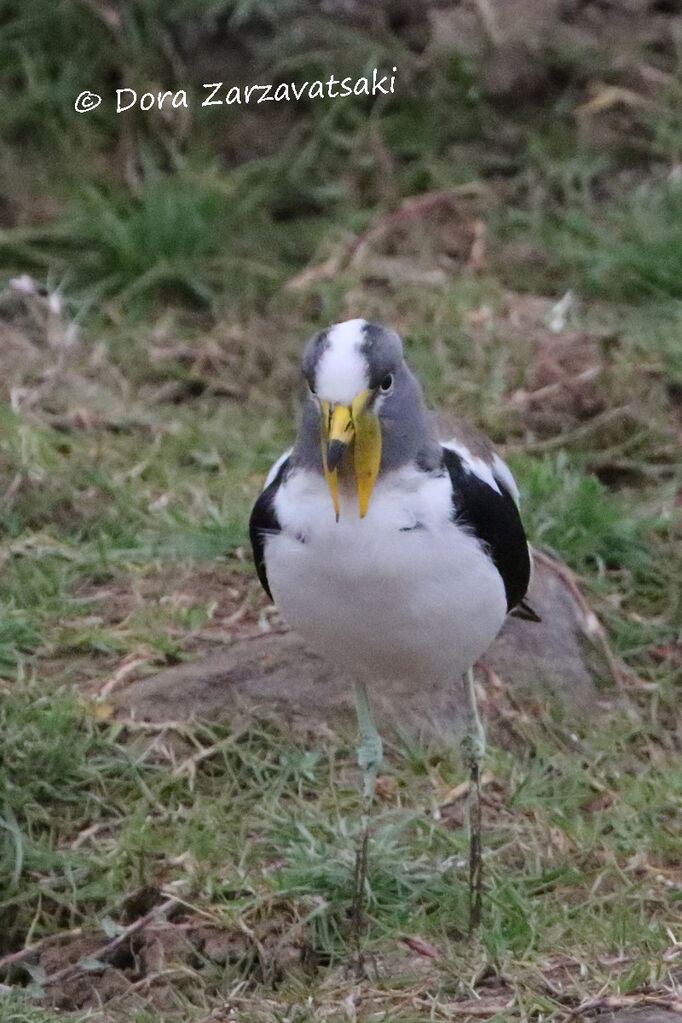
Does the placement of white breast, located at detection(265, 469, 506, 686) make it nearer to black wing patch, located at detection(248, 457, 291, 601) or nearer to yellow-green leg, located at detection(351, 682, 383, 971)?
black wing patch, located at detection(248, 457, 291, 601)

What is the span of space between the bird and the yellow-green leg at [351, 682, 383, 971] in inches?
6.7

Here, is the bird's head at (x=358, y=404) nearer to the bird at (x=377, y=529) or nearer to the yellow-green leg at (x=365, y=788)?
the bird at (x=377, y=529)

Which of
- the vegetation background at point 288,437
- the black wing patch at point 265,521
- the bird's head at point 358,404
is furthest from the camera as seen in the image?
the vegetation background at point 288,437

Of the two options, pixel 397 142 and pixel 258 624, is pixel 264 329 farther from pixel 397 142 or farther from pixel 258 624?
pixel 258 624

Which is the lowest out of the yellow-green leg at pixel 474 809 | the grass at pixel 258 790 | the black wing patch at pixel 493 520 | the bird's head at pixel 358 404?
the grass at pixel 258 790

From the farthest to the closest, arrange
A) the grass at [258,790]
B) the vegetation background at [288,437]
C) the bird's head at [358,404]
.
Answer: the vegetation background at [288,437] < the grass at [258,790] < the bird's head at [358,404]

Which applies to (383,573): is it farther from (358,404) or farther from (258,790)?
Answer: (258,790)

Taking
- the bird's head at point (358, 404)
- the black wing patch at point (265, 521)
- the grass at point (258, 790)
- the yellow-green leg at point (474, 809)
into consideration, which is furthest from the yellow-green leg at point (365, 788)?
the bird's head at point (358, 404)

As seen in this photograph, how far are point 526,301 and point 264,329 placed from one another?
941mm

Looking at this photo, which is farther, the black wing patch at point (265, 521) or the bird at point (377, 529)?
the black wing patch at point (265, 521)

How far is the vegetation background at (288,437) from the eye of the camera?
3.78 m

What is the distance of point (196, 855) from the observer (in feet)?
13.2

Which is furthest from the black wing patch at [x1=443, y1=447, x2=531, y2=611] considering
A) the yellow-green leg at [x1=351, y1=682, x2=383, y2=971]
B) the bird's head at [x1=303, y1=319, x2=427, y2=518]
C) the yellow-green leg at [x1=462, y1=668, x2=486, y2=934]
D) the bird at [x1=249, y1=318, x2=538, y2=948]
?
the yellow-green leg at [x1=351, y1=682, x2=383, y2=971]

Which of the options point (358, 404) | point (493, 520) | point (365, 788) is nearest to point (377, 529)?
point (358, 404)
